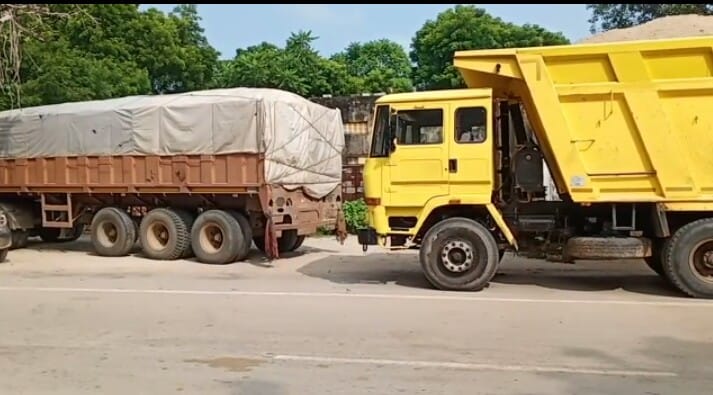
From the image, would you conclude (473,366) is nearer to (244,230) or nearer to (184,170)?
(244,230)

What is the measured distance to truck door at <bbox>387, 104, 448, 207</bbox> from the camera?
1037cm

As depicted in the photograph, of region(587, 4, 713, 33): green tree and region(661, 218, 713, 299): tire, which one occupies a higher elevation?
region(587, 4, 713, 33): green tree

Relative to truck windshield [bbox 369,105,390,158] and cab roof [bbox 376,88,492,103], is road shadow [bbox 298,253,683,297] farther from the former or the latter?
cab roof [bbox 376,88,492,103]

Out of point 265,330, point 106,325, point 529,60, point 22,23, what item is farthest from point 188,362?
point 22,23

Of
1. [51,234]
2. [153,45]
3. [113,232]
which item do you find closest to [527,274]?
[113,232]

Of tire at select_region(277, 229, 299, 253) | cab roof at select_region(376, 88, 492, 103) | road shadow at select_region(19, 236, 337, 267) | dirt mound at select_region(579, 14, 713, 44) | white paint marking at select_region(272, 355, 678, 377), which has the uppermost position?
dirt mound at select_region(579, 14, 713, 44)

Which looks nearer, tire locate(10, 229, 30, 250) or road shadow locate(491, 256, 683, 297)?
road shadow locate(491, 256, 683, 297)

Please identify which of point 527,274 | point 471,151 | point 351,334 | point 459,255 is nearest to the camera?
point 351,334

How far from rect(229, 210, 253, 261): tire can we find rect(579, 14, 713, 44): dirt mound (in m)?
11.1

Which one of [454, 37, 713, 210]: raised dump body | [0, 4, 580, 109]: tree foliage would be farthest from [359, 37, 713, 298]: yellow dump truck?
[0, 4, 580, 109]: tree foliage

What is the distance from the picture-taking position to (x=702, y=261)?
9.83 meters

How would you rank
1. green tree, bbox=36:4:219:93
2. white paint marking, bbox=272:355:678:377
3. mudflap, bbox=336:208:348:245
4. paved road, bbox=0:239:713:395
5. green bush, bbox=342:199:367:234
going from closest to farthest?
paved road, bbox=0:239:713:395 < white paint marking, bbox=272:355:678:377 < mudflap, bbox=336:208:348:245 < green bush, bbox=342:199:367:234 < green tree, bbox=36:4:219:93

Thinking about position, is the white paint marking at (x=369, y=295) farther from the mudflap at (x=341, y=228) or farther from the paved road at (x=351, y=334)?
the mudflap at (x=341, y=228)

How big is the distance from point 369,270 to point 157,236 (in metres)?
4.55
